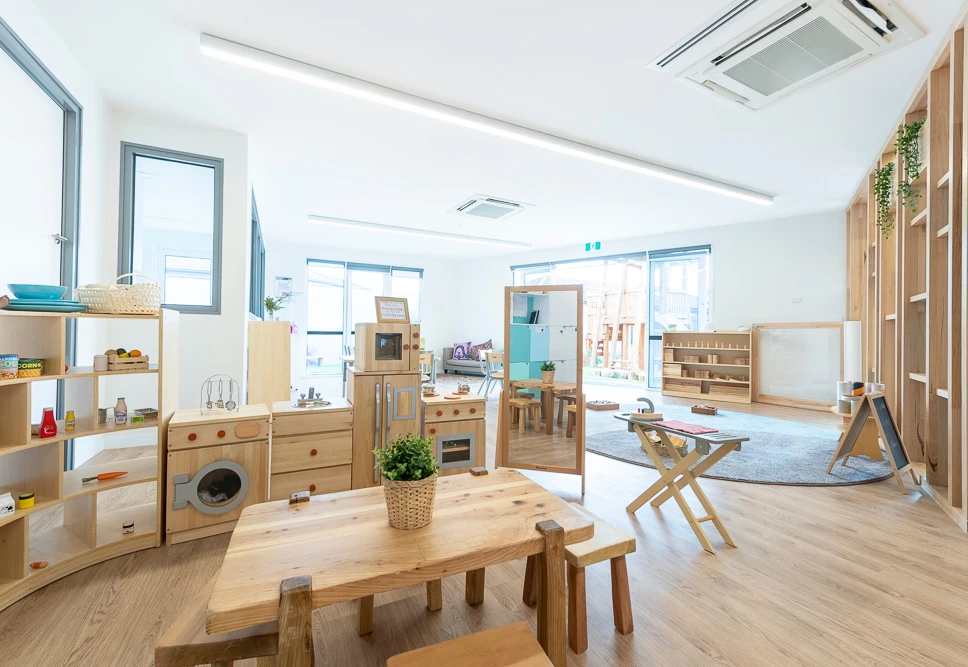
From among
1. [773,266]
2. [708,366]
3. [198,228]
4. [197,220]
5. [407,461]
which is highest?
[773,266]

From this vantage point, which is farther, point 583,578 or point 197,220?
point 197,220

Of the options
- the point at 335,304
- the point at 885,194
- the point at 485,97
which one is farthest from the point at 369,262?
the point at 885,194

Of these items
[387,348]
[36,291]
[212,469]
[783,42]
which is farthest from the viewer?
[387,348]

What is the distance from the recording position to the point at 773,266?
7863 millimetres

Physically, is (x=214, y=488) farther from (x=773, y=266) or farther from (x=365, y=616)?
(x=773, y=266)

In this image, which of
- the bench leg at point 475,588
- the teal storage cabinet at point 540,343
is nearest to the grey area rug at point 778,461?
the teal storage cabinet at point 540,343

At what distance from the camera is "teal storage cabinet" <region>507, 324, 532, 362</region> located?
365 centimetres

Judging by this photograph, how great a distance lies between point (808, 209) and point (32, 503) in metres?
9.53

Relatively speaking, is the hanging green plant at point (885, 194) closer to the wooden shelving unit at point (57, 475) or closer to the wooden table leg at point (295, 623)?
the wooden table leg at point (295, 623)

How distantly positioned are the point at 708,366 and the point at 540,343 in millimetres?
6272

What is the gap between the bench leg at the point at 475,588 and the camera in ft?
6.80

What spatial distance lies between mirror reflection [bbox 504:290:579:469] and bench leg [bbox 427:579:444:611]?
1701 millimetres

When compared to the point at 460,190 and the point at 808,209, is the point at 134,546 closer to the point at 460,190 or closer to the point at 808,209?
the point at 460,190

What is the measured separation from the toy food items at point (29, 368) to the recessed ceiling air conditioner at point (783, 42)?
4.21 meters
